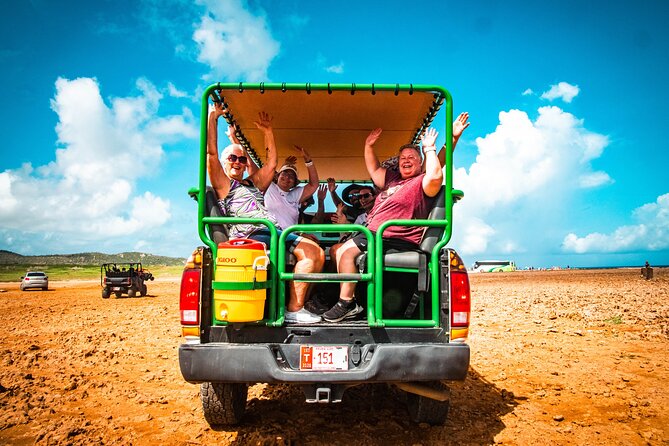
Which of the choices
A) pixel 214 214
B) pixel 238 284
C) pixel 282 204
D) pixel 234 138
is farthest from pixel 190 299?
pixel 234 138

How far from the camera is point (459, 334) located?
9.81 feet

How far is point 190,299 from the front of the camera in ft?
9.69

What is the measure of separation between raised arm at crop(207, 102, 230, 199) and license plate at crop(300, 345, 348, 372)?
1669mm

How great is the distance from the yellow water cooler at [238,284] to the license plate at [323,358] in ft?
1.31

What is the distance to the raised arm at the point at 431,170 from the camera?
11.2ft

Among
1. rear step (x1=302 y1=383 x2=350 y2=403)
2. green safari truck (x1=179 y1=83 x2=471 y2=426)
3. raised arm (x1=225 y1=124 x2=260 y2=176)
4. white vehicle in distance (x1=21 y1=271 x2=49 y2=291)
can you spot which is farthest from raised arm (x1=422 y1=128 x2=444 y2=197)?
white vehicle in distance (x1=21 y1=271 x2=49 y2=291)

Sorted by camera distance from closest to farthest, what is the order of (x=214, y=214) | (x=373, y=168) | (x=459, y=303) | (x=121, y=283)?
(x=459, y=303), (x=214, y=214), (x=373, y=168), (x=121, y=283)

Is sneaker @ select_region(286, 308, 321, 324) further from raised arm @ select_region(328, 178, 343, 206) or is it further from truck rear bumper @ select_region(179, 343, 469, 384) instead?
raised arm @ select_region(328, 178, 343, 206)

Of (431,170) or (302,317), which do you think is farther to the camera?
(431,170)

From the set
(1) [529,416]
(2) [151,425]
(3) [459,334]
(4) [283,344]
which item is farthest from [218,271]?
(1) [529,416]

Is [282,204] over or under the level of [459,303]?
over

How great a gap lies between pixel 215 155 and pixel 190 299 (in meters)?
1.28

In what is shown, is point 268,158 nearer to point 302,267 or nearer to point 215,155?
point 215,155

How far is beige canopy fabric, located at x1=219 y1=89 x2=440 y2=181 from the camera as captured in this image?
3734mm
